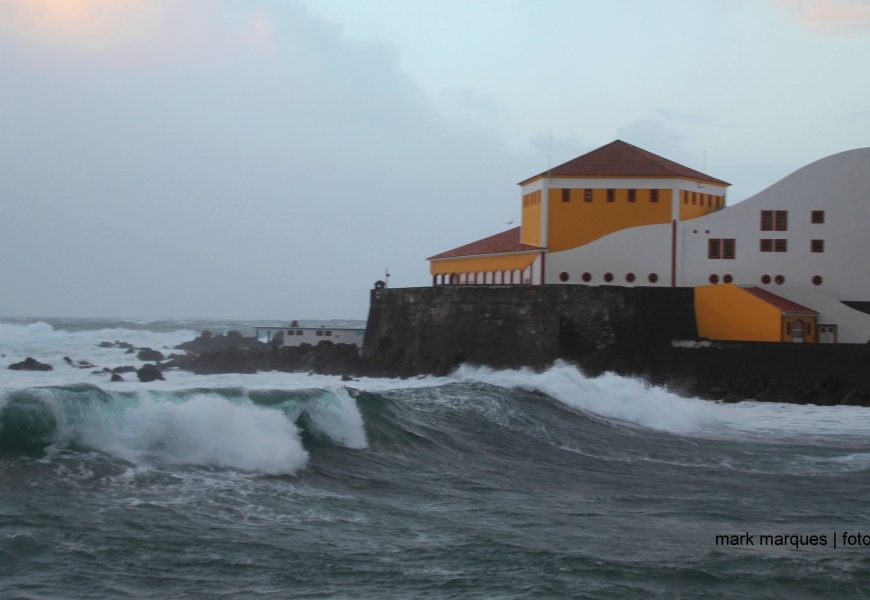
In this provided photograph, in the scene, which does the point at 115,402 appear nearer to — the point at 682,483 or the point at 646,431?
the point at 682,483

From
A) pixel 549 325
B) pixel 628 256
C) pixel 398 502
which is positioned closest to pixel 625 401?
pixel 549 325

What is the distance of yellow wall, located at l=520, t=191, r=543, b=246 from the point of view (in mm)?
27241

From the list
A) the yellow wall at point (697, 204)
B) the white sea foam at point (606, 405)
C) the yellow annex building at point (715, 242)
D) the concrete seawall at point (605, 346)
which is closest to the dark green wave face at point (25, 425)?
the white sea foam at point (606, 405)

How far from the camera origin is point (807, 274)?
25.2m

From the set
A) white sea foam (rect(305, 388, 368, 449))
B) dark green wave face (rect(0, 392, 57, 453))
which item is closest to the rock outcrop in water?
white sea foam (rect(305, 388, 368, 449))

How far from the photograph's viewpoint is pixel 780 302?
23906mm

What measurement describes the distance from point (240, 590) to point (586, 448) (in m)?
7.77

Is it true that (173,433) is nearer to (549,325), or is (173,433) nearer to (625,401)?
(625,401)

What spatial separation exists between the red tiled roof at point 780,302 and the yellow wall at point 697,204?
278 cm

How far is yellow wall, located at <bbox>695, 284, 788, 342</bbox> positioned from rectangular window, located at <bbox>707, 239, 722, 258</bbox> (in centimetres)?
108

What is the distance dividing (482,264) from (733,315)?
726 cm

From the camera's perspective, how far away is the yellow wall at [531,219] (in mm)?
27241

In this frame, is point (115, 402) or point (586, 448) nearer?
point (115, 402)

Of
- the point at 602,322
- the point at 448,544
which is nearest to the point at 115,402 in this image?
the point at 448,544
